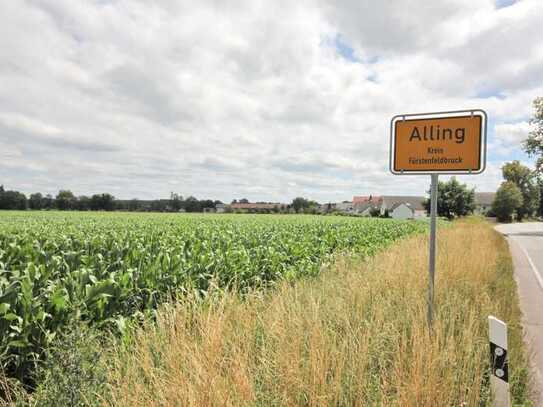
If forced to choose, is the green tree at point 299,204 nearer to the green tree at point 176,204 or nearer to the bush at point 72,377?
the green tree at point 176,204

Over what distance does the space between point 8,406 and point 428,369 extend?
355 centimetres

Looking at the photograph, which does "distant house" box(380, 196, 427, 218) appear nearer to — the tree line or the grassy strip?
the tree line

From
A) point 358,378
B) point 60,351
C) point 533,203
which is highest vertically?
point 533,203

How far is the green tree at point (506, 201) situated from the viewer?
253ft

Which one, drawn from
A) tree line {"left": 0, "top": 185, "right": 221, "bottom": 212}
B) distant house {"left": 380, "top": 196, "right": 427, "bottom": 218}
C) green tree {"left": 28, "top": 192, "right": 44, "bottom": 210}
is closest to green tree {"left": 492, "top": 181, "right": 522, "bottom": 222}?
distant house {"left": 380, "top": 196, "right": 427, "bottom": 218}

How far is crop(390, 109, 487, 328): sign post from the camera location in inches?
165

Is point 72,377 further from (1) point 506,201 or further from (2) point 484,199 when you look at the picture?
(2) point 484,199

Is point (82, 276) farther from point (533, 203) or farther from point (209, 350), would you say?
point (533, 203)

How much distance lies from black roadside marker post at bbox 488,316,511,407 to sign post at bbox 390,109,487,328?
867 millimetres

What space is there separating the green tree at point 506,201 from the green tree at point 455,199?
11.1 m

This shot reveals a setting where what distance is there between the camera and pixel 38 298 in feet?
13.1

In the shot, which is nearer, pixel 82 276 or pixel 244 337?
pixel 244 337

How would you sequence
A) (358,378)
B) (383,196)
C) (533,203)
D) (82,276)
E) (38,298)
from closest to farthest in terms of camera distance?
(358,378), (38,298), (82,276), (533,203), (383,196)

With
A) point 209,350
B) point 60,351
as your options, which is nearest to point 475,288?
point 209,350
